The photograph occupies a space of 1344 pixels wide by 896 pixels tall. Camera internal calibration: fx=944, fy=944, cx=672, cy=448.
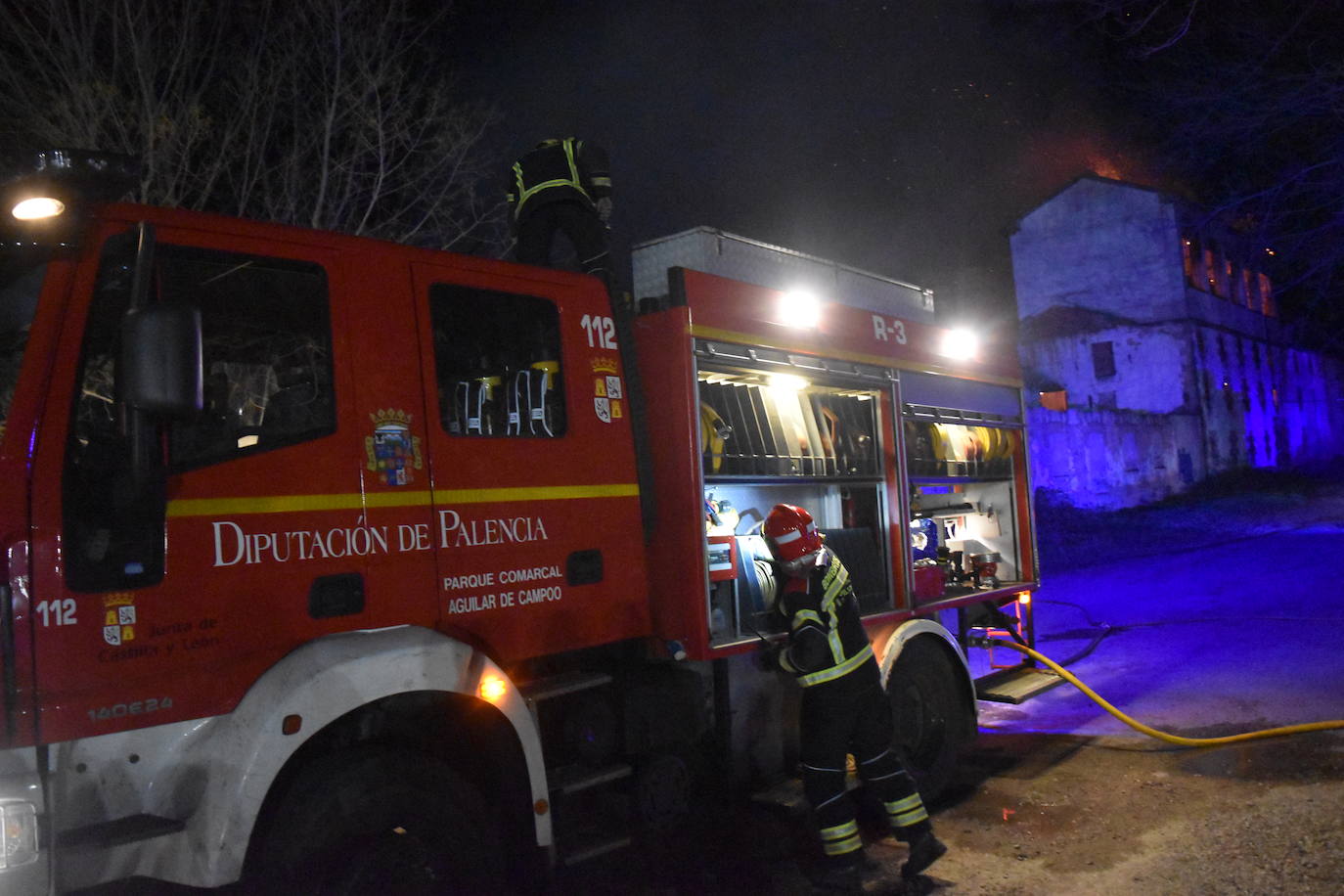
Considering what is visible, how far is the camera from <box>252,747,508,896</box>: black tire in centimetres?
265

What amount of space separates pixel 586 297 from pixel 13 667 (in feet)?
7.66

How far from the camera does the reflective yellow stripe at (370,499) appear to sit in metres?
2.68

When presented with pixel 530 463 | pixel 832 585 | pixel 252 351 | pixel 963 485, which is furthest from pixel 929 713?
pixel 252 351

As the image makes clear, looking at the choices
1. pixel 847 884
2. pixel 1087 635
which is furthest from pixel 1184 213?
pixel 847 884

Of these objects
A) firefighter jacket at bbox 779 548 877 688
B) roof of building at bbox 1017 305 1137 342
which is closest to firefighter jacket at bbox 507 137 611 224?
firefighter jacket at bbox 779 548 877 688

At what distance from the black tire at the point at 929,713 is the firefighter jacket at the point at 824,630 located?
2.65 ft

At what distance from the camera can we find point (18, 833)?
2199mm

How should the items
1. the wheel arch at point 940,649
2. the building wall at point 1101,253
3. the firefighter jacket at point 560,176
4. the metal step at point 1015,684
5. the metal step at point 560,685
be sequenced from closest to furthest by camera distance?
the metal step at point 560,685 → the firefighter jacket at point 560,176 → the wheel arch at point 940,649 → the metal step at point 1015,684 → the building wall at point 1101,253

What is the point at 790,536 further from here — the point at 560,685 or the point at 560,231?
the point at 560,231

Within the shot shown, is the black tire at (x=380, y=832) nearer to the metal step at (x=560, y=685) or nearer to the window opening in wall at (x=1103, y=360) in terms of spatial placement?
the metal step at (x=560, y=685)

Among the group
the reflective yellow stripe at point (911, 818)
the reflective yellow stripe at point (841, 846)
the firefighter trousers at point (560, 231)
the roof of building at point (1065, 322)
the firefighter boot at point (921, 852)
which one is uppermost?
the roof of building at point (1065, 322)

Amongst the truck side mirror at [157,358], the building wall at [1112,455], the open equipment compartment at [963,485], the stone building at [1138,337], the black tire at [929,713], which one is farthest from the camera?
the stone building at [1138,337]

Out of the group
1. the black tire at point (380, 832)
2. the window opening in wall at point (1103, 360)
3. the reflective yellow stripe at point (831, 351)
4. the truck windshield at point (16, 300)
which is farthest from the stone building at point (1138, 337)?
the truck windshield at point (16, 300)

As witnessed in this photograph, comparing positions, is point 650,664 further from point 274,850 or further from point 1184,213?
point 1184,213
